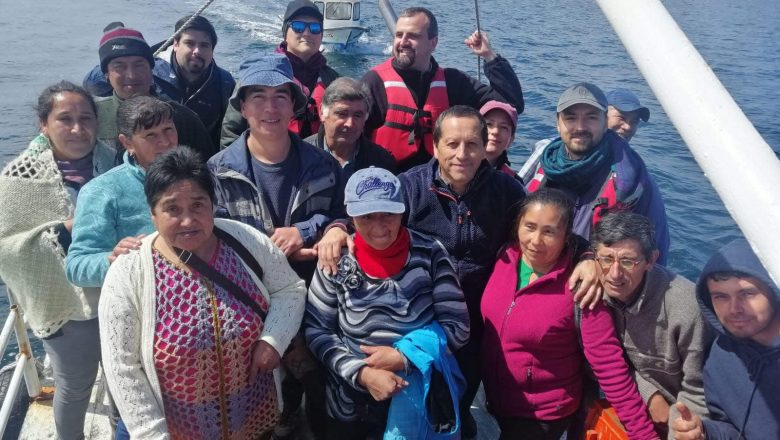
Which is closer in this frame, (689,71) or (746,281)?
(689,71)

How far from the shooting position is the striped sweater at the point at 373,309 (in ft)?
8.53

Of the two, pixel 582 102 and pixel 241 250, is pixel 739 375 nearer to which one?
pixel 582 102

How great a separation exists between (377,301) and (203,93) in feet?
8.61

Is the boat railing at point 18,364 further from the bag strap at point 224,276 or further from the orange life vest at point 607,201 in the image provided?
the orange life vest at point 607,201

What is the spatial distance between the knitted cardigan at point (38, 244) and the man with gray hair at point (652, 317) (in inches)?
94.0

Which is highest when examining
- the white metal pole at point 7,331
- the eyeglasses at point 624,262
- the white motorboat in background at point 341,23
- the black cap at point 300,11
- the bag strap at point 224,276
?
the white motorboat in background at point 341,23

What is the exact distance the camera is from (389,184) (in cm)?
255

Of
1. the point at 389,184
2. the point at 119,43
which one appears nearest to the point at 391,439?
the point at 389,184

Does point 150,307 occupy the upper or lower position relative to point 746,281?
lower

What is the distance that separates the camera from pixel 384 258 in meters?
2.59

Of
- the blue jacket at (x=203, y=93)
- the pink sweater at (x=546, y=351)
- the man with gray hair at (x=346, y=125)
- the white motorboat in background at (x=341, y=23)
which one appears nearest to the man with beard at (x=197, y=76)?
the blue jacket at (x=203, y=93)

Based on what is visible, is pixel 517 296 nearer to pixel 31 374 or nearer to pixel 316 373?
pixel 316 373

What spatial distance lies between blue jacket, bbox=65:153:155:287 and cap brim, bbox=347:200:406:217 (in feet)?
3.03

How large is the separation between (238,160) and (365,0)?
32.1 meters
